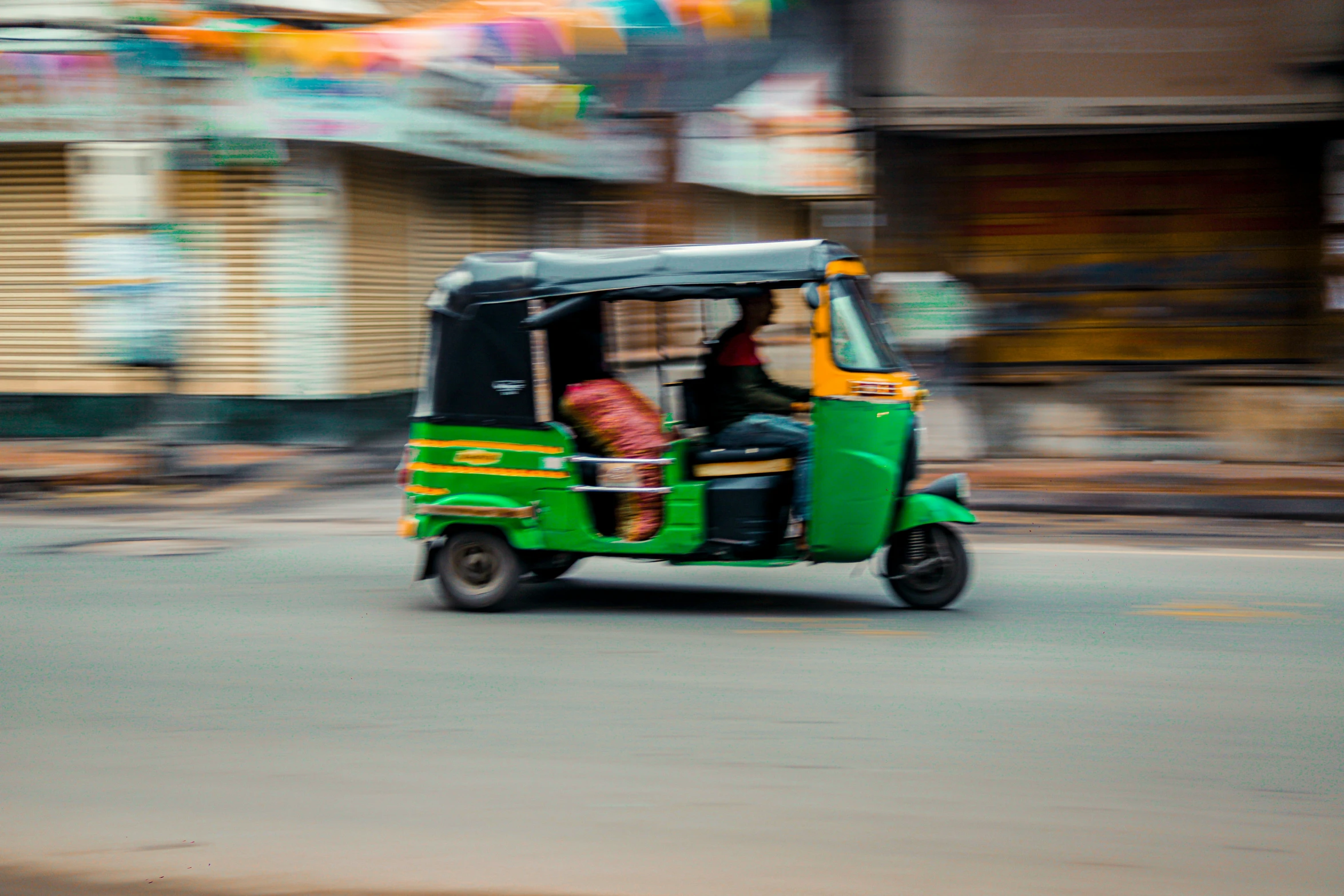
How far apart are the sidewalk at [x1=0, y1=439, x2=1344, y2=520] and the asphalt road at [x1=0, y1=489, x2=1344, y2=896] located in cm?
230

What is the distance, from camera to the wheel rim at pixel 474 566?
25.3 feet

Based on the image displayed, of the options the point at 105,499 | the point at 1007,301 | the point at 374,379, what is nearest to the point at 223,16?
the point at 374,379

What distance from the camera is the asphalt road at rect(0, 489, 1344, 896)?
13.4ft

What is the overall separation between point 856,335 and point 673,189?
39.9 ft

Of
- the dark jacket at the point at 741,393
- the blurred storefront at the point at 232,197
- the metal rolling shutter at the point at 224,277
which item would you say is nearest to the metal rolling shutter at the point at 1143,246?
the blurred storefront at the point at 232,197

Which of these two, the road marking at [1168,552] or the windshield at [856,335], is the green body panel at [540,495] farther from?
the road marking at [1168,552]

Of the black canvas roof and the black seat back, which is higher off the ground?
the black canvas roof

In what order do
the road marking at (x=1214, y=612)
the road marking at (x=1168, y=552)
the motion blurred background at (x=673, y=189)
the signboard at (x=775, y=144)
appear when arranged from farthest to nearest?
1. the signboard at (x=775, y=144)
2. the motion blurred background at (x=673, y=189)
3. the road marking at (x=1168, y=552)
4. the road marking at (x=1214, y=612)

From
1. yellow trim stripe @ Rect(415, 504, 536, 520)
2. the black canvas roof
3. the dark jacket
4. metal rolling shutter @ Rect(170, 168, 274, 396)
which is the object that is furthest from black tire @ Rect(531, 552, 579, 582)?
metal rolling shutter @ Rect(170, 168, 274, 396)

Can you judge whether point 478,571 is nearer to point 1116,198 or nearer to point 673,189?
point 1116,198

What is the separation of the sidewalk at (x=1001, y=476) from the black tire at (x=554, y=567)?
432 centimetres

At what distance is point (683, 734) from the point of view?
17.4 ft

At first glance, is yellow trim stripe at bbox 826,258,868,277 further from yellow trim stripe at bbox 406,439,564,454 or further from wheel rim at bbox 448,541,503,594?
wheel rim at bbox 448,541,503,594

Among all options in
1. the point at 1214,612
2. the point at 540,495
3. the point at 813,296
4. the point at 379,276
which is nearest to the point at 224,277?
the point at 379,276
